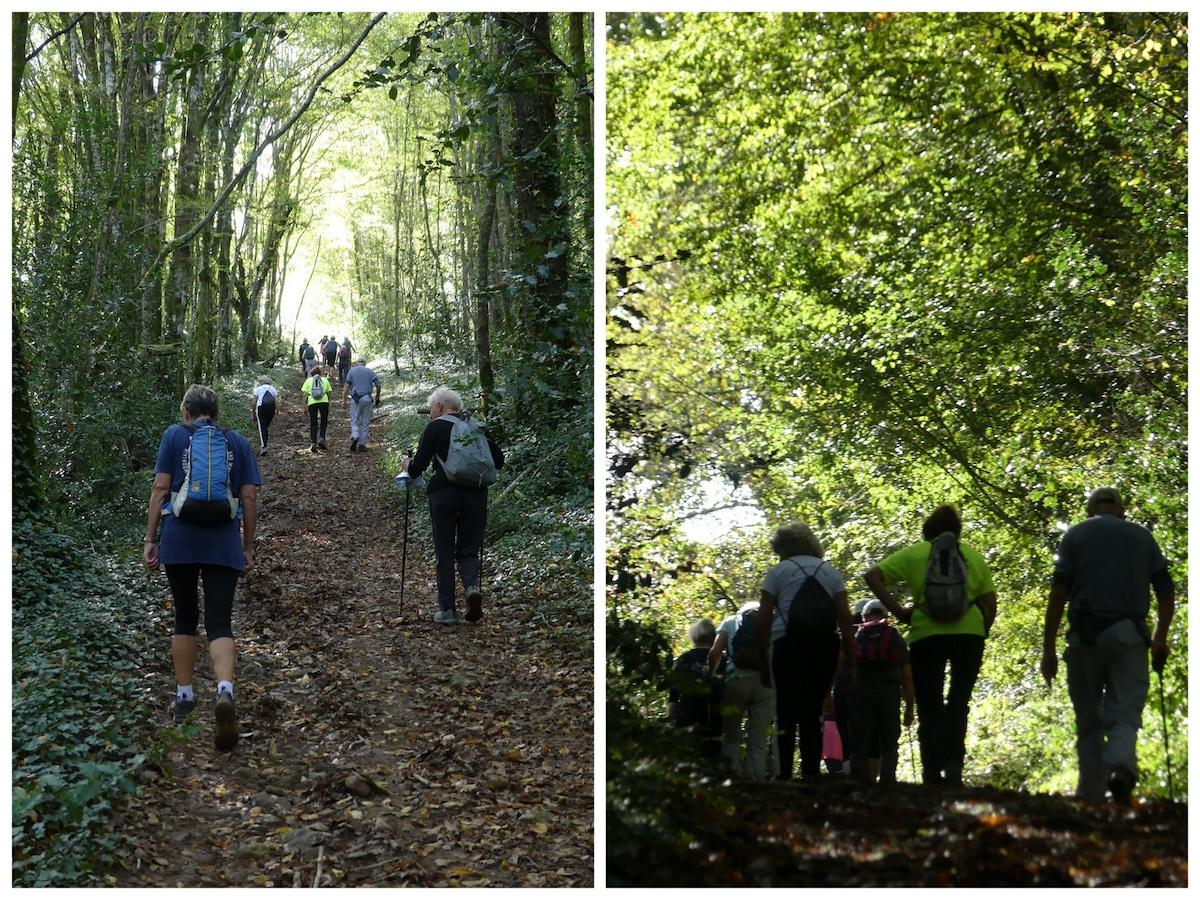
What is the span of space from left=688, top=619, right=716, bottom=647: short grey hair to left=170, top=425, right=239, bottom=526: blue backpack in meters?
2.12

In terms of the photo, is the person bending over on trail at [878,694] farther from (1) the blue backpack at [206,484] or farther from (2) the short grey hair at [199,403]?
(2) the short grey hair at [199,403]

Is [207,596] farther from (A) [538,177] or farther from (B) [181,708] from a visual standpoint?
(A) [538,177]

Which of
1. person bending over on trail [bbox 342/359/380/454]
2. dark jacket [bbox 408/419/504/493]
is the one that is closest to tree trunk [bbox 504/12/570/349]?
dark jacket [bbox 408/419/504/493]

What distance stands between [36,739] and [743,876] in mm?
2852

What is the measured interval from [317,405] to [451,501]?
7.50 metres

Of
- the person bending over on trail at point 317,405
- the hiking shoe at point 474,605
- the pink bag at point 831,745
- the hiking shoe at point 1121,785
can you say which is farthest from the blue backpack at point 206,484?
the person bending over on trail at point 317,405

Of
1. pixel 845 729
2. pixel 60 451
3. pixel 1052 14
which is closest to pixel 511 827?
pixel 845 729

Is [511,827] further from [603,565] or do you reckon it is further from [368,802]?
[603,565]

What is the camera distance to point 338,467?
1212cm

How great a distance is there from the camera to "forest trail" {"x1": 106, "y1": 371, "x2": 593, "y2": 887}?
12.0 ft

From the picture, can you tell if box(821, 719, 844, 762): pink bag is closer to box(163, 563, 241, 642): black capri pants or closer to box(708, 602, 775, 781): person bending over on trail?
box(708, 602, 775, 781): person bending over on trail

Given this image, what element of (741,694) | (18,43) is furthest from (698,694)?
(18,43)

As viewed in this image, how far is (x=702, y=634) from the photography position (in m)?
3.45

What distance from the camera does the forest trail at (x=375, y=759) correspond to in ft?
12.0
